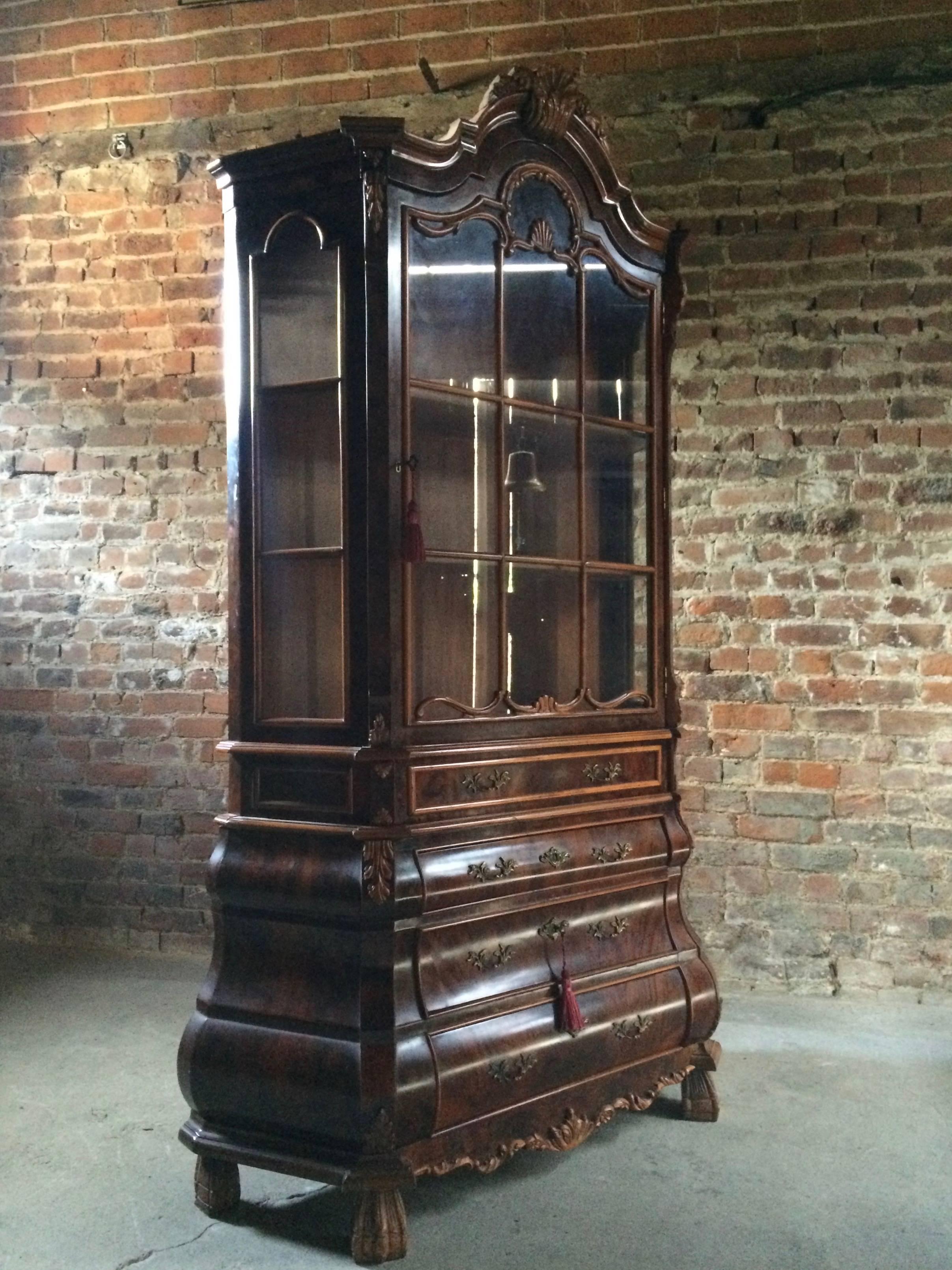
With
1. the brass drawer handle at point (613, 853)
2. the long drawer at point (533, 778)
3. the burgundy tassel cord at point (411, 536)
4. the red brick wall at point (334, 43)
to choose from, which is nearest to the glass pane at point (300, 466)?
the burgundy tassel cord at point (411, 536)

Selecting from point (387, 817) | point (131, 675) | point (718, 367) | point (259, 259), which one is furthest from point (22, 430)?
point (387, 817)

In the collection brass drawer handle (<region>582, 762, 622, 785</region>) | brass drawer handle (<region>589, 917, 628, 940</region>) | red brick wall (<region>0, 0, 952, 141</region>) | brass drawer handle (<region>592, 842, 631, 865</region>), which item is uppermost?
red brick wall (<region>0, 0, 952, 141</region>)

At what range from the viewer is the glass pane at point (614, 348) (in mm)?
2543

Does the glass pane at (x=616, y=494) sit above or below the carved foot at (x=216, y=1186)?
above

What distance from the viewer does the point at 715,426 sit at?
3.53 m

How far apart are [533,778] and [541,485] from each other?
1.99 feet

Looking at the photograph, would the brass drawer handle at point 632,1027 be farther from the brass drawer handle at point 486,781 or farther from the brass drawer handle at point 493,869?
the brass drawer handle at point 486,781

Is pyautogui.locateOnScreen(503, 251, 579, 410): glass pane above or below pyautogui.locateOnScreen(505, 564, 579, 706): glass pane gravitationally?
above

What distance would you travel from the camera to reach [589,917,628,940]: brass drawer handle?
2.45 m

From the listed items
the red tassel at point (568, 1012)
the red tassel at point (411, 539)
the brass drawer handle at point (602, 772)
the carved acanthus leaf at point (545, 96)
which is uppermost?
the carved acanthus leaf at point (545, 96)

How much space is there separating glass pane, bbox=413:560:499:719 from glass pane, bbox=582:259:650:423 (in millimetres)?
512

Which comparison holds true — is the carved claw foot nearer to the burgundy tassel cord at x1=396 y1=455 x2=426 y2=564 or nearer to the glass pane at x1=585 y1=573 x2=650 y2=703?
the glass pane at x1=585 y1=573 x2=650 y2=703

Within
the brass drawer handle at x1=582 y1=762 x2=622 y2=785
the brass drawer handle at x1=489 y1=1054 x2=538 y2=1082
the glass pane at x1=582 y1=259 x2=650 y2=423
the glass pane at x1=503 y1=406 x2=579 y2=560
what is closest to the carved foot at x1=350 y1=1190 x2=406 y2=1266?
the brass drawer handle at x1=489 y1=1054 x2=538 y2=1082

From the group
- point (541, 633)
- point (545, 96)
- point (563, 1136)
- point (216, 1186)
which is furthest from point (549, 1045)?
point (545, 96)
